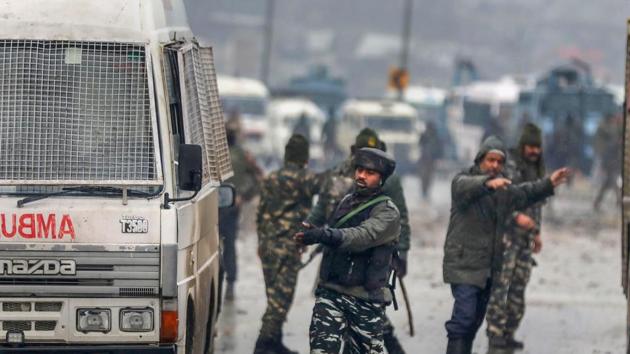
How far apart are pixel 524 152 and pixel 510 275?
969 mm

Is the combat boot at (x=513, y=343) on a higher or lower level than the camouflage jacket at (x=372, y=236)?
lower

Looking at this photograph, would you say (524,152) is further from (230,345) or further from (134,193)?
(134,193)

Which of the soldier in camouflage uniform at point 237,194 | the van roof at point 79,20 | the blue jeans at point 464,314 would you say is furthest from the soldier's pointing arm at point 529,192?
the soldier in camouflage uniform at point 237,194

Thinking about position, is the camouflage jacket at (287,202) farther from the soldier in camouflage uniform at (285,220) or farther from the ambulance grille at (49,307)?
the ambulance grille at (49,307)

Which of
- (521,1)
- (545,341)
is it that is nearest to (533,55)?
(521,1)

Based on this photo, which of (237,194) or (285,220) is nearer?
(285,220)

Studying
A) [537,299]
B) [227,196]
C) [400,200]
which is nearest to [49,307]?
[227,196]

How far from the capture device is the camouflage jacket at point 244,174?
16.6 meters

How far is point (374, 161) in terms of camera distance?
9453 millimetres

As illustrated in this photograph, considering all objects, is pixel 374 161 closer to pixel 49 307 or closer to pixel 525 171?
pixel 49 307

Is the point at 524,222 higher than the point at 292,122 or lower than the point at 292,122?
higher

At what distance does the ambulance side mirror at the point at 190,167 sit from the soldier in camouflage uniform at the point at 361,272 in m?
0.93

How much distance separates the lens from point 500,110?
55031 mm

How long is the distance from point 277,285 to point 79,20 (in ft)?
13.4
